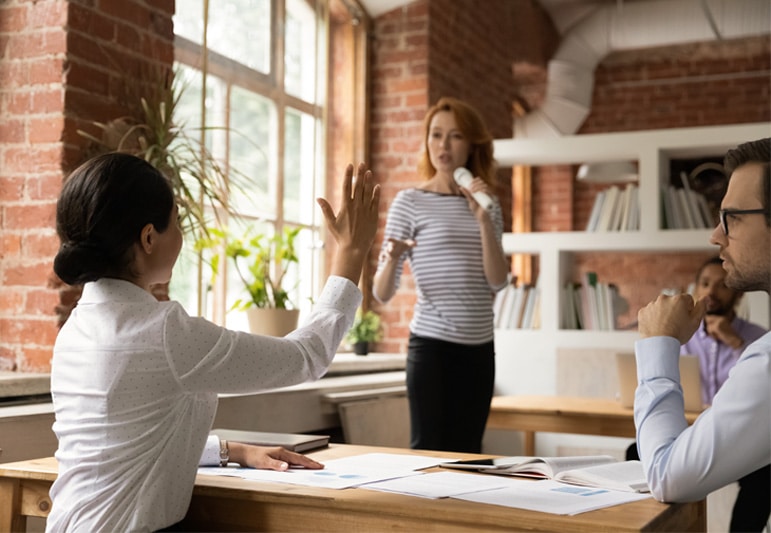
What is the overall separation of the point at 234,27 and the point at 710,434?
351 centimetres

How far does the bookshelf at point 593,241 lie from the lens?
187 inches

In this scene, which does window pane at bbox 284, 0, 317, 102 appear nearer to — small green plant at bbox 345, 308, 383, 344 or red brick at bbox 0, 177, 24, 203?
small green plant at bbox 345, 308, 383, 344

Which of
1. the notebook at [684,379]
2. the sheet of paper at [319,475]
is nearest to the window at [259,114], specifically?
the notebook at [684,379]

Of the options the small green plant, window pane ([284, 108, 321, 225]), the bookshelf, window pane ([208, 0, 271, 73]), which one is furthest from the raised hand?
the bookshelf

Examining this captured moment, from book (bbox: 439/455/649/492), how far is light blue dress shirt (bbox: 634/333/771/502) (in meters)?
0.15

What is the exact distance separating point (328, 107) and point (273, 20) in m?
0.67

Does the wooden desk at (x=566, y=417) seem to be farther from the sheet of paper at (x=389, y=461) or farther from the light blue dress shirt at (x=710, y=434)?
the light blue dress shirt at (x=710, y=434)

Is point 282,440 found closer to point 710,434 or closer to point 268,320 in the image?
point 710,434

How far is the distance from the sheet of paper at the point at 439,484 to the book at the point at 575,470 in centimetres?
6

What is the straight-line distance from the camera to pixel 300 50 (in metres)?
4.94

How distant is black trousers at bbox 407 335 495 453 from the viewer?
301cm

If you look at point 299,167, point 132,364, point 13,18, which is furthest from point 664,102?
point 132,364

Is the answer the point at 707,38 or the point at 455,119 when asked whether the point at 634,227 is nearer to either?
the point at 455,119

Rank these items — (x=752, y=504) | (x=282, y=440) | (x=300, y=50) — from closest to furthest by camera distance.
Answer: (x=282, y=440) < (x=752, y=504) < (x=300, y=50)
